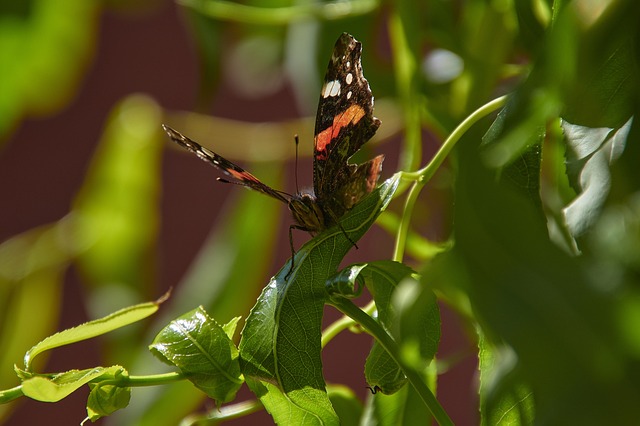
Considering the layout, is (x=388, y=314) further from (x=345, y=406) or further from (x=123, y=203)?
(x=123, y=203)

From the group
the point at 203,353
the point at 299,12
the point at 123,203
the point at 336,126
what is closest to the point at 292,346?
the point at 203,353

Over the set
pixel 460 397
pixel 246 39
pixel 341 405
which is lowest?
pixel 460 397

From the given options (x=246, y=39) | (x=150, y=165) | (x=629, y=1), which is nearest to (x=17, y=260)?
(x=150, y=165)

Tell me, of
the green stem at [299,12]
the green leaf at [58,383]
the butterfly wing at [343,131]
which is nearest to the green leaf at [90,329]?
the green leaf at [58,383]

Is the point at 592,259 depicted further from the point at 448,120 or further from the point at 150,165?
the point at 150,165

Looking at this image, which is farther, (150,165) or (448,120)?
(150,165)
